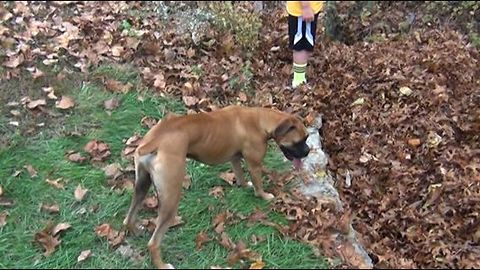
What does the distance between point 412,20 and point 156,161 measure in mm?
5433

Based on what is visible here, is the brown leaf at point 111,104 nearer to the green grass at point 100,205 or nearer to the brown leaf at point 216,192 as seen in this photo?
the green grass at point 100,205

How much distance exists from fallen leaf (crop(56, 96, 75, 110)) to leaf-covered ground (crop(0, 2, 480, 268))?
0.02 metres

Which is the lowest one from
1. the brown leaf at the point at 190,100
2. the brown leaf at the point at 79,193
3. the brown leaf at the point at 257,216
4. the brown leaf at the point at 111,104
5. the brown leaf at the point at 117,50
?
the brown leaf at the point at 257,216

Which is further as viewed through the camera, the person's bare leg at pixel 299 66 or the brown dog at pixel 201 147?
the person's bare leg at pixel 299 66

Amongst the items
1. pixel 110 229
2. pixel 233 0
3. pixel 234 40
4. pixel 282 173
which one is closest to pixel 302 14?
pixel 234 40

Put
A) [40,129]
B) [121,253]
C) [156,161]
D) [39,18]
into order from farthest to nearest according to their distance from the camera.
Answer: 1. [39,18]
2. [40,129]
3. [121,253]
4. [156,161]

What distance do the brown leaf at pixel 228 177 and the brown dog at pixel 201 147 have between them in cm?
12

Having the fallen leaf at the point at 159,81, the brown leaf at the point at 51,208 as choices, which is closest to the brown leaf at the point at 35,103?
the fallen leaf at the point at 159,81

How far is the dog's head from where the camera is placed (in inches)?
200

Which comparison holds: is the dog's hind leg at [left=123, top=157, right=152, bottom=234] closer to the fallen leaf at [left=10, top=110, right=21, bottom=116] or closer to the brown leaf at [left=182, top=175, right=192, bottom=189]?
the brown leaf at [left=182, top=175, right=192, bottom=189]

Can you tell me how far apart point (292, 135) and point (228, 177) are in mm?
767

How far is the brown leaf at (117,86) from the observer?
6613mm

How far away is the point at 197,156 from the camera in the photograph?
16.1 ft

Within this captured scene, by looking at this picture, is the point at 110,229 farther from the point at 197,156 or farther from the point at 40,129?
the point at 40,129
